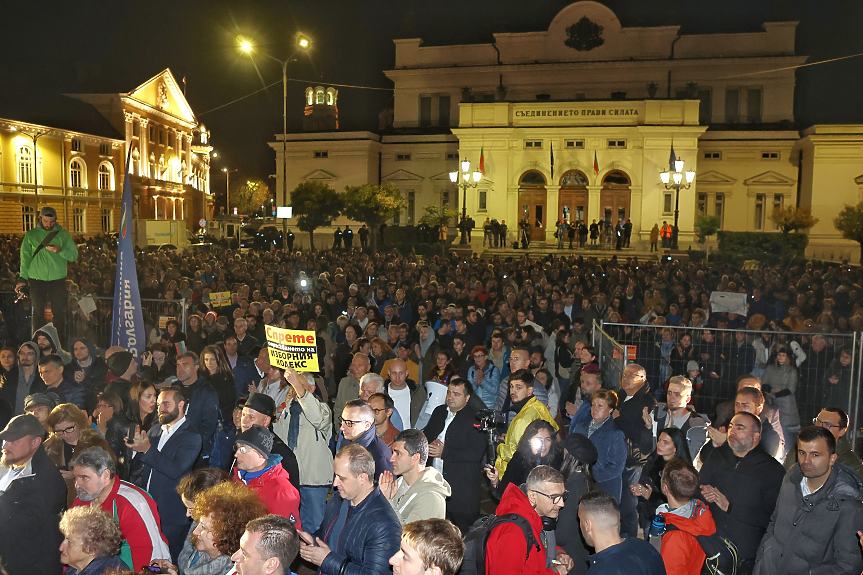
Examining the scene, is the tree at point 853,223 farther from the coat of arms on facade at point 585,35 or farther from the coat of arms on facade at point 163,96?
the coat of arms on facade at point 163,96

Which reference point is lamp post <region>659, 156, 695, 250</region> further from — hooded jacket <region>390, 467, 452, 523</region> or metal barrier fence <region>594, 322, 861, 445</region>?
hooded jacket <region>390, 467, 452, 523</region>

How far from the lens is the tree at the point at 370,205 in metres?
41.6

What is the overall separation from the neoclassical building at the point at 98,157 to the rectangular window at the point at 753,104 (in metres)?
41.4

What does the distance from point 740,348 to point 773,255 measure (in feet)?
84.5

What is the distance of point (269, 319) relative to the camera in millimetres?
12023

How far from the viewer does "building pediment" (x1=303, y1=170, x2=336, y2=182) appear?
49.6 metres

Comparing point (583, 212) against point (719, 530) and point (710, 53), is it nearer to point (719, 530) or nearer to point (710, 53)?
point (710, 53)

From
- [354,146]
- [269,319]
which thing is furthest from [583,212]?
[269,319]

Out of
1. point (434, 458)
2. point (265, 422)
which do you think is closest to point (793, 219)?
point (434, 458)

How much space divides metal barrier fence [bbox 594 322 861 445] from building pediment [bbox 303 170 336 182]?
133 feet

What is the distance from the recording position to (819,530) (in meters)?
4.70

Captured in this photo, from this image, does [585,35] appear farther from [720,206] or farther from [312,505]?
[312,505]

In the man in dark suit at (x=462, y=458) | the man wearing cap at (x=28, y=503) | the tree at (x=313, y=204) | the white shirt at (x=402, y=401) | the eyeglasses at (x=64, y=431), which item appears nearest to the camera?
the man wearing cap at (x=28, y=503)

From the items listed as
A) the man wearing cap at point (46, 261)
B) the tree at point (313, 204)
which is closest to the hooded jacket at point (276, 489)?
the man wearing cap at point (46, 261)
